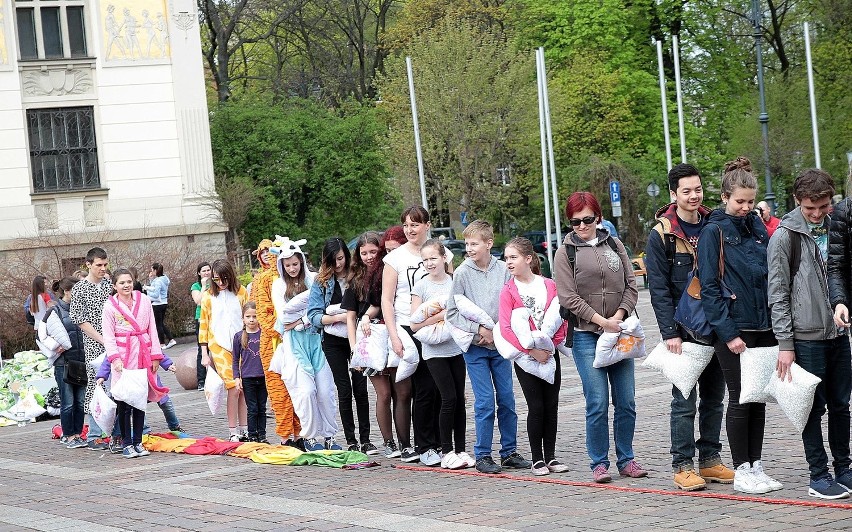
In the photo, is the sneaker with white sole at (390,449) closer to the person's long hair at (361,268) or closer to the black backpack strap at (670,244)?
the person's long hair at (361,268)

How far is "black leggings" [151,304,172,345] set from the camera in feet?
95.6

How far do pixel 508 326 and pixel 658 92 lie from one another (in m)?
45.0

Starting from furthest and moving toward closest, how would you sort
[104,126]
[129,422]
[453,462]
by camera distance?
[104,126] → [129,422] → [453,462]

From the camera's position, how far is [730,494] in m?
8.15

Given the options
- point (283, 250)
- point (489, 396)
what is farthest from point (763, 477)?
point (283, 250)

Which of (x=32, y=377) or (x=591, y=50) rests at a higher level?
(x=591, y=50)

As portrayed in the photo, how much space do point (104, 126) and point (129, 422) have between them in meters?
25.7

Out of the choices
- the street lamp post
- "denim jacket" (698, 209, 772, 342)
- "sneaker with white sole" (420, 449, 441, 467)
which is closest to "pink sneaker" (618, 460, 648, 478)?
"denim jacket" (698, 209, 772, 342)

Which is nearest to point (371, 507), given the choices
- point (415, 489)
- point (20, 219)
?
point (415, 489)

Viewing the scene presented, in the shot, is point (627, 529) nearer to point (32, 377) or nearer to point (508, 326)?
point (508, 326)

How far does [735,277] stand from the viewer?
816 centimetres

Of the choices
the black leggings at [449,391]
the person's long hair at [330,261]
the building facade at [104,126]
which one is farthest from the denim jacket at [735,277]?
the building facade at [104,126]

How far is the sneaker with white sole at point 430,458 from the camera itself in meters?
10.5

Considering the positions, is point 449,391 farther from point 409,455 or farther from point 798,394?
point 798,394
